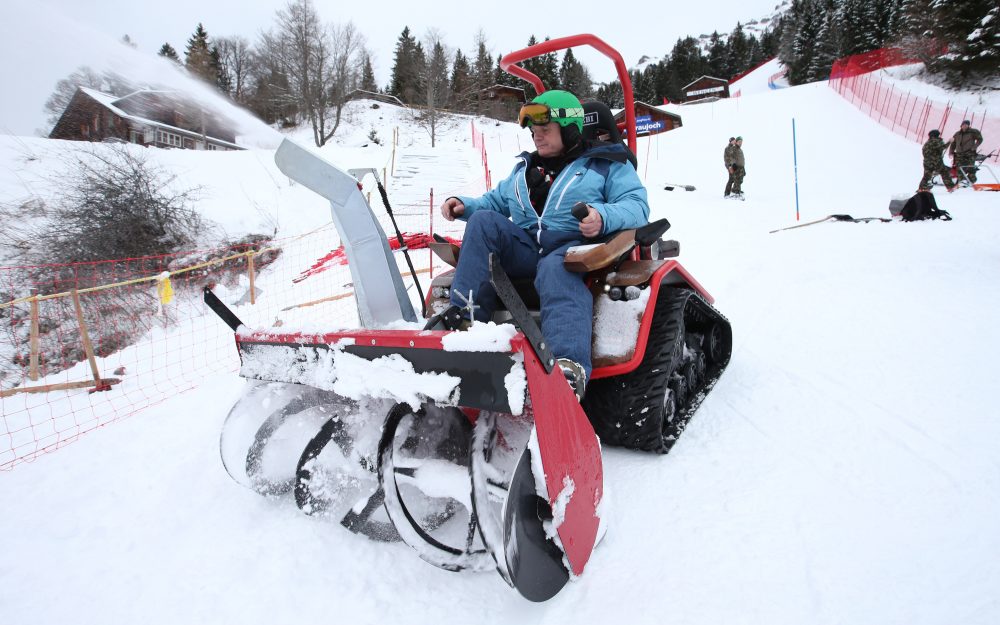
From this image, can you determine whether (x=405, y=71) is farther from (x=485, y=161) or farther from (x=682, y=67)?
(x=485, y=161)

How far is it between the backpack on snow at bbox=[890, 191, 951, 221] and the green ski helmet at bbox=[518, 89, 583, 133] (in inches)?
325

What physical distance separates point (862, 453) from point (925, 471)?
236 millimetres

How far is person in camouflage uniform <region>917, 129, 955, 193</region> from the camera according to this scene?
12.1 meters

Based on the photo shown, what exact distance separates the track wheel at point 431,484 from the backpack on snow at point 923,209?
9431mm

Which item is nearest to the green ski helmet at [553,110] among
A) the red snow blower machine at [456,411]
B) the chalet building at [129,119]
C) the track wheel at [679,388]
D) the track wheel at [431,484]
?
the red snow blower machine at [456,411]

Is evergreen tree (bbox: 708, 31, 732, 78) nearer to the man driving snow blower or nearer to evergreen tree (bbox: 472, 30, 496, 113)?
evergreen tree (bbox: 472, 30, 496, 113)

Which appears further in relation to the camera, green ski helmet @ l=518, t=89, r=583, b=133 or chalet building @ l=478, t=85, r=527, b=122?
chalet building @ l=478, t=85, r=527, b=122

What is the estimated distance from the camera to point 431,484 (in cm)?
182

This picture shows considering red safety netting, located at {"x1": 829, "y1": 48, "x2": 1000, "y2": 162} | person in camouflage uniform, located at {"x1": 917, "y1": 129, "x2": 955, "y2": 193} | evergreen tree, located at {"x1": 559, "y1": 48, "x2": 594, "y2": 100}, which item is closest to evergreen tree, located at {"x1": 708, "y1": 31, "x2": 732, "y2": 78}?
evergreen tree, located at {"x1": 559, "y1": 48, "x2": 594, "y2": 100}

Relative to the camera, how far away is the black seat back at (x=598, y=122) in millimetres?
3020

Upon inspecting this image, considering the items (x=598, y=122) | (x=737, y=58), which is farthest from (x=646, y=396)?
(x=737, y=58)

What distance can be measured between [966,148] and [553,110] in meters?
15.3

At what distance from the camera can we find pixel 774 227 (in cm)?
959

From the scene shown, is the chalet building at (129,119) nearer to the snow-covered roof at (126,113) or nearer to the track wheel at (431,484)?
the snow-covered roof at (126,113)
